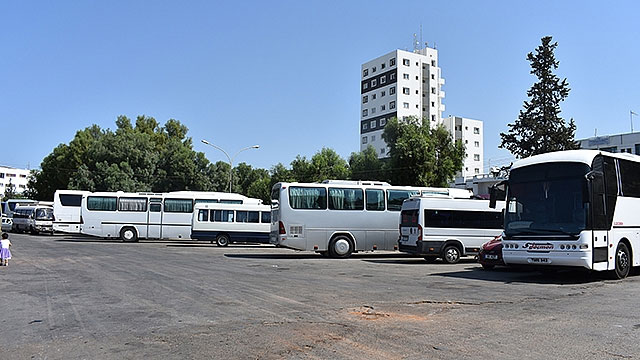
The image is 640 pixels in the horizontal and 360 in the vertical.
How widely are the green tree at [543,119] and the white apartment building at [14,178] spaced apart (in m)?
137

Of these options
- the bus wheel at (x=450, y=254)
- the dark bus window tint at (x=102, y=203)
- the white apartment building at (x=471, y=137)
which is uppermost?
the white apartment building at (x=471, y=137)

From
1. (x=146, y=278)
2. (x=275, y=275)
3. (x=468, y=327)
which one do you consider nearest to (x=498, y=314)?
(x=468, y=327)

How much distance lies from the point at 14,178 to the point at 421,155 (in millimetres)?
137766

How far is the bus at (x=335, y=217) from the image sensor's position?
22.4 metres

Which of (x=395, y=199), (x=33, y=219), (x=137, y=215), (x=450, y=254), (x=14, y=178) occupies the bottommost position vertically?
(x=450, y=254)

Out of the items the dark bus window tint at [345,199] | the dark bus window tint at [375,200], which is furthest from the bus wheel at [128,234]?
the dark bus window tint at [375,200]

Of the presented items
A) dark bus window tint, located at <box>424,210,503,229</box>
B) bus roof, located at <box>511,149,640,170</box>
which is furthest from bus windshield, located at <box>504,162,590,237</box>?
dark bus window tint, located at <box>424,210,503,229</box>

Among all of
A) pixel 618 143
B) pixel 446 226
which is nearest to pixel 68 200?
pixel 446 226

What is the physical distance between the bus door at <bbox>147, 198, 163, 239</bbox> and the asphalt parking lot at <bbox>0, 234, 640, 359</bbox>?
20.6 meters

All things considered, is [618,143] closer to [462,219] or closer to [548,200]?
[462,219]

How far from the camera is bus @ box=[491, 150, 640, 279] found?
42.6 ft

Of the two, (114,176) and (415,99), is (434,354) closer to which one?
(114,176)

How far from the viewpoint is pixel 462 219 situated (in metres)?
20.8

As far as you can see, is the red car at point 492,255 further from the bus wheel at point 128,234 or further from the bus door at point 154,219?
the bus wheel at point 128,234
